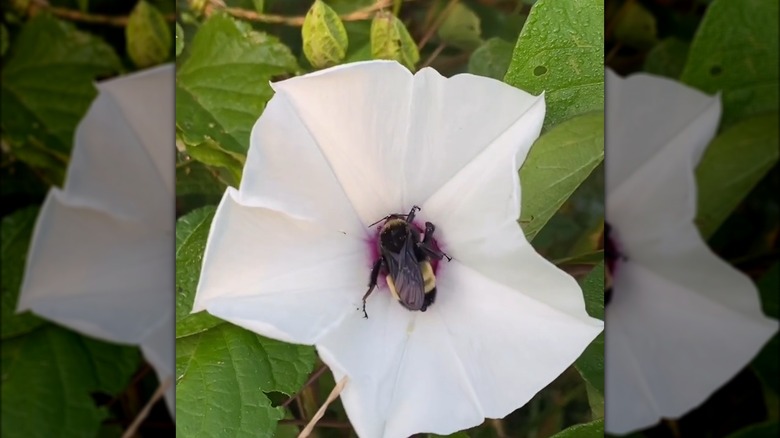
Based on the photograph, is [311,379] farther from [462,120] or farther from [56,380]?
[56,380]

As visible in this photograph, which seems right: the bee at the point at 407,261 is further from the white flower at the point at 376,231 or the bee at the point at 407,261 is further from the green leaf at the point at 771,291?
the green leaf at the point at 771,291

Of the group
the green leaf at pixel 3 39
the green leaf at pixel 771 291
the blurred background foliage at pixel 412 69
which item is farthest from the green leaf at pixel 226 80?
the green leaf at pixel 771 291

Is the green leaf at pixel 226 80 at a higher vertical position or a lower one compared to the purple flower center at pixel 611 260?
higher

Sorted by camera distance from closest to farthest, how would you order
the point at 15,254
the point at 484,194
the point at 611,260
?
the point at 484,194, the point at 611,260, the point at 15,254

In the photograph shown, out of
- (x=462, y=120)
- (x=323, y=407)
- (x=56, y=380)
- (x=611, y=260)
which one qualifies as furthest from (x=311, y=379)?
(x=56, y=380)

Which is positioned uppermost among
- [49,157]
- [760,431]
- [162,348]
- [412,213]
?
[412,213]
